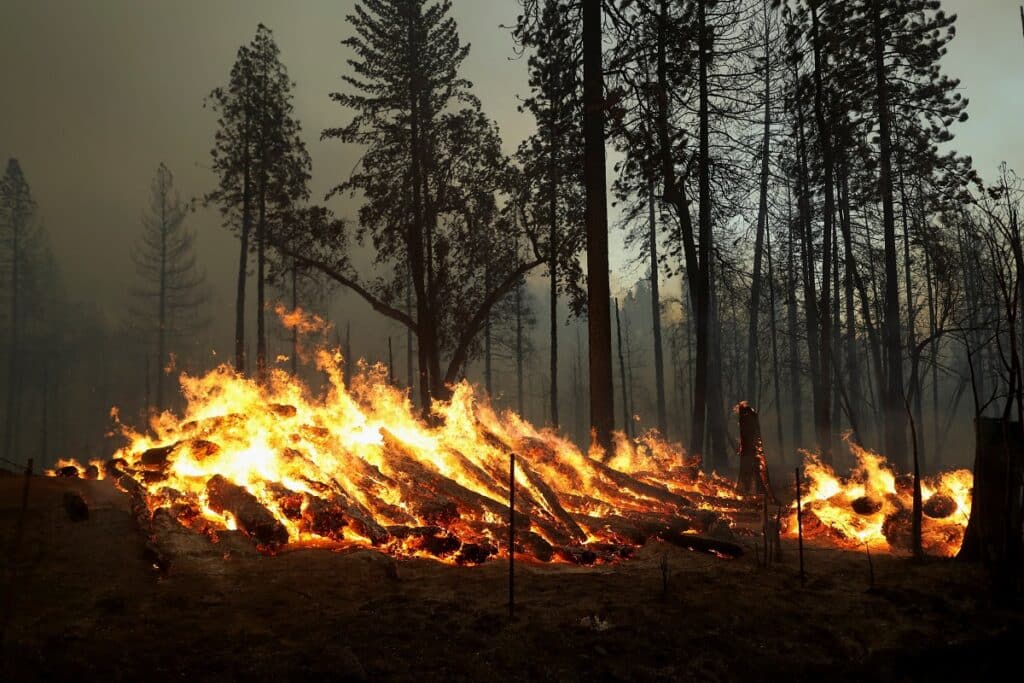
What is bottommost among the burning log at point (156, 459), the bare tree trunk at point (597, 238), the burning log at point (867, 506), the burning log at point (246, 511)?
the burning log at point (867, 506)

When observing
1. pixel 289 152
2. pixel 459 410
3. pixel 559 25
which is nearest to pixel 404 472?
pixel 459 410

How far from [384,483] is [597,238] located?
788 centimetres

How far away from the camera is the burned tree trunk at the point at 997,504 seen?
6508 mm

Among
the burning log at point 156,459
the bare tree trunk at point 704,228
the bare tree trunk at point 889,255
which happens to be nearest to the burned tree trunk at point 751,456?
the bare tree trunk at point 704,228

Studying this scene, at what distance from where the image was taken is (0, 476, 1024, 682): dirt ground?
4.73m

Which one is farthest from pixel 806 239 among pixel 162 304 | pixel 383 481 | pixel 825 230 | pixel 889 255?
pixel 162 304

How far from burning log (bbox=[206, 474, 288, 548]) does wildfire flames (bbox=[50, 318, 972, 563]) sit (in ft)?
0.07

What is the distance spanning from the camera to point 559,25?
50.3 ft

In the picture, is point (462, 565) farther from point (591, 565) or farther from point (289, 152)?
point (289, 152)

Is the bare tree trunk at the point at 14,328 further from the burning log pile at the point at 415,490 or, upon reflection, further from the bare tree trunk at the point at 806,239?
the bare tree trunk at the point at 806,239

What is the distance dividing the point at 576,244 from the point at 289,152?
1597 cm

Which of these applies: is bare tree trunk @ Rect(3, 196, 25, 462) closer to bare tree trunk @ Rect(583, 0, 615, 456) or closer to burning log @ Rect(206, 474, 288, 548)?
burning log @ Rect(206, 474, 288, 548)

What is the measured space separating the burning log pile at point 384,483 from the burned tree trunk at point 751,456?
439 mm

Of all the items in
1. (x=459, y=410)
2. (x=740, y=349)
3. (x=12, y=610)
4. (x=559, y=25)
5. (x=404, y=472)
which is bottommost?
(x=12, y=610)
